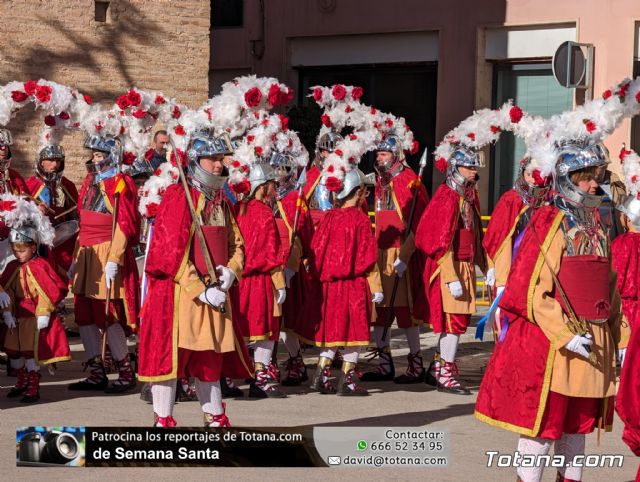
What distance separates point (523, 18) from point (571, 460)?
1604 centimetres

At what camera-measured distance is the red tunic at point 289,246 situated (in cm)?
1096

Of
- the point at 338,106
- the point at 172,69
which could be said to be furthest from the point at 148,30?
the point at 338,106

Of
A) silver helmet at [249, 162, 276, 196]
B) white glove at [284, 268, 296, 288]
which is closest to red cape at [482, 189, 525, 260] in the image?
white glove at [284, 268, 296, 288]

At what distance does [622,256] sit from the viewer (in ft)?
35.1

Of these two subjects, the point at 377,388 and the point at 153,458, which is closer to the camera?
the point at 153,458

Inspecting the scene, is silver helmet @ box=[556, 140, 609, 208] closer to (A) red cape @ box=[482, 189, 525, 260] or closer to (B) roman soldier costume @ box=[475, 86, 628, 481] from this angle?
(B) roman soldier costume @ box=[475, 86, 628, 481]

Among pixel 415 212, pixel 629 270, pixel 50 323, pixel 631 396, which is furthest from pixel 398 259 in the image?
pixel 631 396

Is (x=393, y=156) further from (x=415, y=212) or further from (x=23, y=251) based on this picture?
(x=23, y=251)

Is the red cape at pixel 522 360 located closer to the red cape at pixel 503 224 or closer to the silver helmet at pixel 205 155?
the silver helmet at pixel 205 155

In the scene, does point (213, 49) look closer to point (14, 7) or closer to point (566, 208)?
point (14, 7)

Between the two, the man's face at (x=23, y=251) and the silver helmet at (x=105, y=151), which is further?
the silver helmet at (x=105, y=151)

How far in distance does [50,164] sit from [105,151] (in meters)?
Answer: 1.47

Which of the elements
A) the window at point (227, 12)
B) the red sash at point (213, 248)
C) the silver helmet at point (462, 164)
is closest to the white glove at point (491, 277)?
the silver helmet at point (462, 164)

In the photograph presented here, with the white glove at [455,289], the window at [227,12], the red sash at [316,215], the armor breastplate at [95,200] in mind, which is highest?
the window at [227,12]
